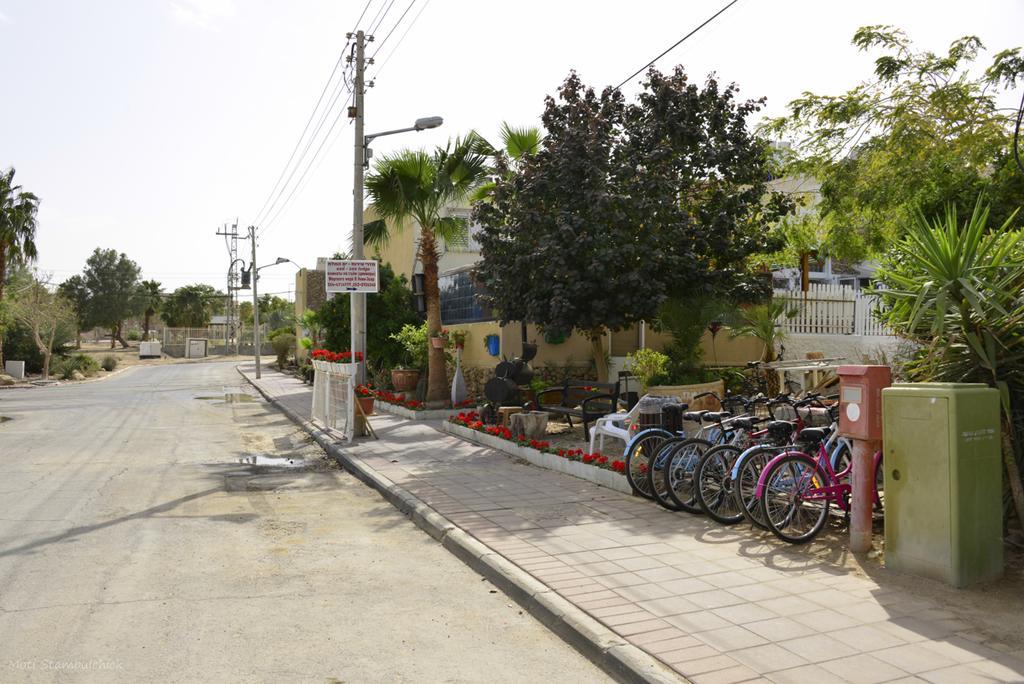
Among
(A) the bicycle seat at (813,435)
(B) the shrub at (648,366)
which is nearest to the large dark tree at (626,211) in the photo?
(B) the shrub at (648,366)

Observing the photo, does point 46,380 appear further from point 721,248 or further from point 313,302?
point 721,248

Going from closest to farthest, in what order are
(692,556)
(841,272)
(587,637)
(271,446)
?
(587,637)
(692,556)
(271,446)
(841,272)

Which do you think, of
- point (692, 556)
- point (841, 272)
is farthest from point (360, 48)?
point (841, 272)

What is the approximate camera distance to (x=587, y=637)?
4.55 meters

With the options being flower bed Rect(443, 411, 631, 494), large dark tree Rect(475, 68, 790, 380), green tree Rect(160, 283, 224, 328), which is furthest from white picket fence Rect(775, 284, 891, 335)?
green tree Rect(160, 283, 224, 328)

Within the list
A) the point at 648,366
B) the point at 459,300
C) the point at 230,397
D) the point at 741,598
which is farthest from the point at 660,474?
the point at 230,397

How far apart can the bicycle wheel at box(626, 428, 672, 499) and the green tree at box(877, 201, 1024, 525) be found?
2910 mm

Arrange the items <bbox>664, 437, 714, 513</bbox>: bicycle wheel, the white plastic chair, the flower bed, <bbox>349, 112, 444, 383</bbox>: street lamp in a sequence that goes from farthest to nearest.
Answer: <bbox>349, 112, 444, 383</bbox>: street lamp → the white plastic chair → the flower bed → <bbox>664, 437, 714, 513</bbox>: bicycle wheel

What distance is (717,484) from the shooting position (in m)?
7.33

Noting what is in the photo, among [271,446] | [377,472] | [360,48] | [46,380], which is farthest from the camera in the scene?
[46,380]

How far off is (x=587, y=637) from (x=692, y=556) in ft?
6.08

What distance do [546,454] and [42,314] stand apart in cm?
3754

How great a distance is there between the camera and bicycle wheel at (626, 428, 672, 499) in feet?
27.7

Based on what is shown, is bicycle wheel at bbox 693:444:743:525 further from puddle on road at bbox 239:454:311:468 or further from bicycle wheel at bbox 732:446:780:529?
puddle on road at bbox 239:454:311:468
